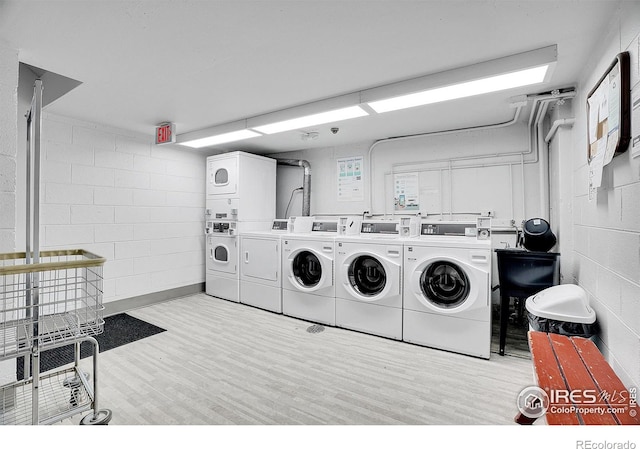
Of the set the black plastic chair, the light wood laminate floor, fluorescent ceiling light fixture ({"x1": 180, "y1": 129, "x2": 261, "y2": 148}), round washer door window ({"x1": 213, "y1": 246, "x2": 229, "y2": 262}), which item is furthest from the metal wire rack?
the black plastic chair

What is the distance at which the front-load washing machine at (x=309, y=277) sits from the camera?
3320mm

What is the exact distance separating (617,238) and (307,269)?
2.73 meters

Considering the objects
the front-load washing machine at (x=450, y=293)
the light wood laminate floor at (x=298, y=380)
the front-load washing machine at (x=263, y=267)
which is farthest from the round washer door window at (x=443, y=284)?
the front-load washing machine at (x=263, y=267)

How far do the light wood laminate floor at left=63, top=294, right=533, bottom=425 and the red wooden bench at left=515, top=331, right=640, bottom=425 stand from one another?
55cm

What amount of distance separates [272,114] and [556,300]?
2.95m

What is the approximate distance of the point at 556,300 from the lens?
6.32 ft

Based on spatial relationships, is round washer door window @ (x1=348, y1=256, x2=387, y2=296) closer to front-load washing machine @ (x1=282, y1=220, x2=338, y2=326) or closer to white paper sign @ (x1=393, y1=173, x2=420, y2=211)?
front-load washing machine @ (x1=282, y1=220, x2=338, y2=326)

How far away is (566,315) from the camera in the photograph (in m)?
1.83

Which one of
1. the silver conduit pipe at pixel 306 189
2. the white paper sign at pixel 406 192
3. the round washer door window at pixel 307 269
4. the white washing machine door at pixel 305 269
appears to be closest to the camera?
the white washing machine door at pixel 305 269

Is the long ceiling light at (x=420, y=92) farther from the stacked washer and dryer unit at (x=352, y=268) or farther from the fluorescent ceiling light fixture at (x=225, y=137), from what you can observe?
the stacked washer and dryer unit at (x=352, y=268)

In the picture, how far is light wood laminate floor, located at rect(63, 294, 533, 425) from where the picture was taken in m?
1.80

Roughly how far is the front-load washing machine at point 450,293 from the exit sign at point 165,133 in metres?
2.91

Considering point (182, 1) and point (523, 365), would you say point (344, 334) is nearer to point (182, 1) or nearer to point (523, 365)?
point (523, 365)

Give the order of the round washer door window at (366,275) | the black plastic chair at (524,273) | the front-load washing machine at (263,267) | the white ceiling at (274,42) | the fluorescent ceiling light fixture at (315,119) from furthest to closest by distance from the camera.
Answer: the front-load washing machine at (263,267) → the round washer door window at (366,275) → the fluorescent ceiling light fixture at (315,119) → the black plastic chair at (524,273) → the white ceiling at (274,42)
